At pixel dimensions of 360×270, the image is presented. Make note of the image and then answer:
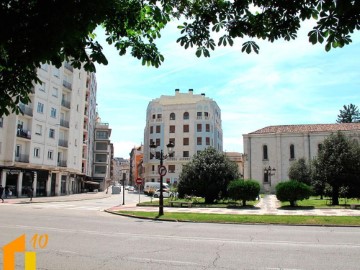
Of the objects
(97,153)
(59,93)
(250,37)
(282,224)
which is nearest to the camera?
(250,37)

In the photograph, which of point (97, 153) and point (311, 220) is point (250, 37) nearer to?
point (311, 220)

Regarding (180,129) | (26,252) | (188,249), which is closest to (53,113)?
(180,129)

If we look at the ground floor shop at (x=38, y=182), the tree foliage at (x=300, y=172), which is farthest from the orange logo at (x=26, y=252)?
the tree foliage at (x=300, y=172)

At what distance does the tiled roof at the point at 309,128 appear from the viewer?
209 ft

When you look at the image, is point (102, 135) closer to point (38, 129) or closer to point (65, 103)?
point (65, 103)

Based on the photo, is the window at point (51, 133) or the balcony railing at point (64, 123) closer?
the window at point (51, 133)

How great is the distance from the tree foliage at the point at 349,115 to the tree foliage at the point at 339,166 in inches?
2736

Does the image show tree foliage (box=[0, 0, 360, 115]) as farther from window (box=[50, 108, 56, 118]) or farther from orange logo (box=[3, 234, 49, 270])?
window (box=[50, 108, 56, 118])

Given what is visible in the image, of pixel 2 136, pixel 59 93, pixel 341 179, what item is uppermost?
pixel 59 93

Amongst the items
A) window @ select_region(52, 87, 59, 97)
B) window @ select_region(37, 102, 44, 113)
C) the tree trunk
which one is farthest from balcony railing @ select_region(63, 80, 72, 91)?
the tree trunk

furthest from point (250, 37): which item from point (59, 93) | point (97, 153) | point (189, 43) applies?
point (97, 153)

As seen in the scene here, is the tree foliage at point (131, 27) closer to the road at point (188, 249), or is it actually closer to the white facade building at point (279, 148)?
the road at point (188, 249)

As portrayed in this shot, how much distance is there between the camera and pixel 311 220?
59.0ft

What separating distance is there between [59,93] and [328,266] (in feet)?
156
